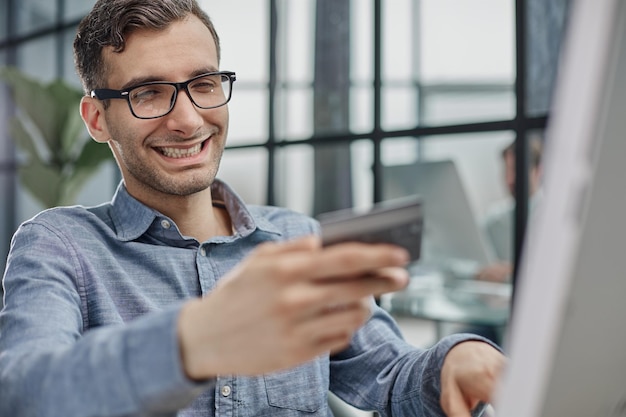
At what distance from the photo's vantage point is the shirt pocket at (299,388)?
1.17m

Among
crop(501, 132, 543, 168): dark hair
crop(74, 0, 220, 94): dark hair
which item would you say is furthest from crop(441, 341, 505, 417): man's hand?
crop(501, 132, 543, 168): dark hair

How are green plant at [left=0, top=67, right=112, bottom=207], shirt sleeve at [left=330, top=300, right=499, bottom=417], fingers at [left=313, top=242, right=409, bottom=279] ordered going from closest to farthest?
fingers at [left=313, top=242, right=409, bottom=279]
shirt sleeve at [left=330, top=300, right=499, bottom=417]
green plant at [left=0, top=67, right=112, bottom=207]

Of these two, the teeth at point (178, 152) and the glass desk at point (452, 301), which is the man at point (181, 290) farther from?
the glass desk at point (452, 301)

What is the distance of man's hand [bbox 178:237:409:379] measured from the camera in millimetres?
551

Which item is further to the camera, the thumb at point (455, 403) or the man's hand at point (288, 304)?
the thumb at point (455, 403)

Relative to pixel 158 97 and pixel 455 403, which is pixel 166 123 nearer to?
pixel 158 97

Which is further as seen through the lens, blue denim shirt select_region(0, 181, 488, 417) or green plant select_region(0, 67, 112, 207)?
green plant select_region(0, 67, 112, 207)

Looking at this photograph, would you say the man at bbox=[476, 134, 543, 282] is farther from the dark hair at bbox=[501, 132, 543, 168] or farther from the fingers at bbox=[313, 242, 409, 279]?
the fingers at bbox=[313, 242, 409, 279]

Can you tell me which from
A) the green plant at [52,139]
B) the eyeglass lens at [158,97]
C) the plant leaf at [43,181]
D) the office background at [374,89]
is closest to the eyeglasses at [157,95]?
the eyeglass lens at [158,97]

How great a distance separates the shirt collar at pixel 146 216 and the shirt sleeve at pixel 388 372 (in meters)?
0.28

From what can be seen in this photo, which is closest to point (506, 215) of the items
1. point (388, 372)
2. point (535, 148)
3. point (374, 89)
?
point (535, 148)

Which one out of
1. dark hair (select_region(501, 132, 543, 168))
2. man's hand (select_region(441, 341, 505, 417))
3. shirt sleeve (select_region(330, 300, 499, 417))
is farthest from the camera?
dark hair (select_region(501, 132, 543, 168))

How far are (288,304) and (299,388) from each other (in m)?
0.69

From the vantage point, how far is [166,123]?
47.5 inches
